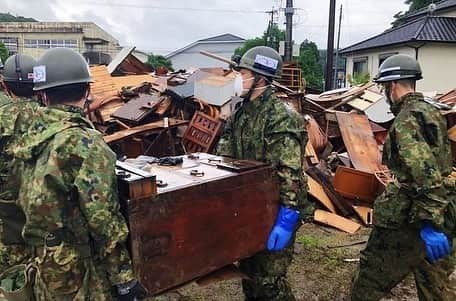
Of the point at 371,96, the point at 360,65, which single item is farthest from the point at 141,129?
the point at 360,65

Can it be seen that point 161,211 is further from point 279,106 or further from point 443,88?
point 443,88

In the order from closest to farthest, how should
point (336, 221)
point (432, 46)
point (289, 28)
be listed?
point (336, 221) < point (289, 28) < point (432, 46)

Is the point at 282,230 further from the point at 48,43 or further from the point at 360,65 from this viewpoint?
the point at 48,43

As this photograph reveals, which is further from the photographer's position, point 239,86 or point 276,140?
point 239,86

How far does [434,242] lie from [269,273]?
1.01 metres

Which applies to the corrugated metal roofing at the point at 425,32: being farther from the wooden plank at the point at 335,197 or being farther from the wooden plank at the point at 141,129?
the wooden plank at the point at 141,129

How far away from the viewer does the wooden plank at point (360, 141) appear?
6.09 meters

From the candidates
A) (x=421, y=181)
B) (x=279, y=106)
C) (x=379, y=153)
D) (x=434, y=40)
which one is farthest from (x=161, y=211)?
(x=434, y=40)

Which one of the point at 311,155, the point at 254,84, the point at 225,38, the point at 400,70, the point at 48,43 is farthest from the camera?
the point at 225,38

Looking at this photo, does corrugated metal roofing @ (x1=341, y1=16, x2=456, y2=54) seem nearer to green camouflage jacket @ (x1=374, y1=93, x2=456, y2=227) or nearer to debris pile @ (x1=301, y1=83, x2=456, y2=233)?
debris pile @ (x1=301, y1=83, x2=456, y2=233)

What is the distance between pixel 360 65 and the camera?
2475 cm

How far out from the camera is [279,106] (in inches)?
112

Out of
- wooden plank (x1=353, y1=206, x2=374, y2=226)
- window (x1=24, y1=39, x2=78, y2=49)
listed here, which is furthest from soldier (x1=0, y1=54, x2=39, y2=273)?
window (x1=24, y1=39, x2=78, y2=49)

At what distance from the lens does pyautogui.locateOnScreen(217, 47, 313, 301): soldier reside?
8.71 ft
